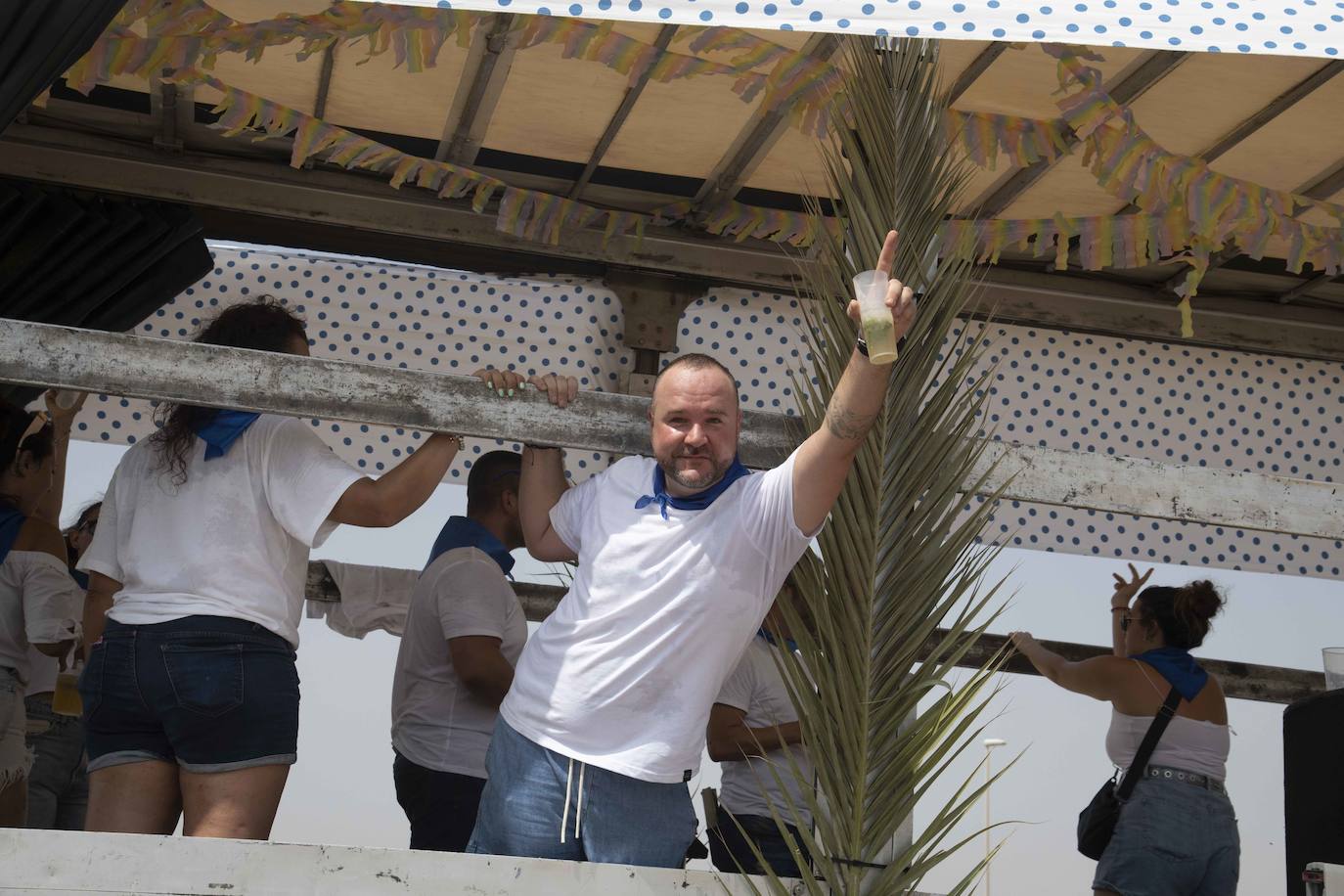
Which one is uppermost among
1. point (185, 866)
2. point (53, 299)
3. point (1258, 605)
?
point (53, 299)

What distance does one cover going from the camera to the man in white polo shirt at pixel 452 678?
3118mm

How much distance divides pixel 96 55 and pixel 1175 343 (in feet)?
12.4

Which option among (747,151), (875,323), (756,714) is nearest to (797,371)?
(747,151)

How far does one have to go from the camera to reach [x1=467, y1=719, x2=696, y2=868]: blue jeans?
2199 millimetres

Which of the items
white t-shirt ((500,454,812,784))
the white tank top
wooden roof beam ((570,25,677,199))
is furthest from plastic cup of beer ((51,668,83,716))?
the white tank top

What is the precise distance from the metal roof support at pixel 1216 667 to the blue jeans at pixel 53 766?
0.98 meters

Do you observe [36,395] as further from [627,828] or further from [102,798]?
[627,828]

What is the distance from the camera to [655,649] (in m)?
2.22

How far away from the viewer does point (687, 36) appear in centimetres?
355

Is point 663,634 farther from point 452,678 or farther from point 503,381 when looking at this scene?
point 452,678

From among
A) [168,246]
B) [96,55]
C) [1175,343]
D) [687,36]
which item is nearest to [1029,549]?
[1175,343]

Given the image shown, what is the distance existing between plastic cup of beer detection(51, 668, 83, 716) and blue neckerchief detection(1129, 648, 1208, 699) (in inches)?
115

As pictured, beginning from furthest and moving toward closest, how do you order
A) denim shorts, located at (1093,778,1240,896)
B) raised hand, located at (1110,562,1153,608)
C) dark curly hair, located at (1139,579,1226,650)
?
raised hand, located at (1110,562,1153,608)
dark curly hair, located at (1139,579,1226,650)
denim shorts, located at (1093,778,1240,896)

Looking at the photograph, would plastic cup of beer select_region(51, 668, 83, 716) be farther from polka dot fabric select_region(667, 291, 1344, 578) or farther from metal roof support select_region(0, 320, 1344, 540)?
polka dot fabric select_region(667, 291, 1344, 578)
